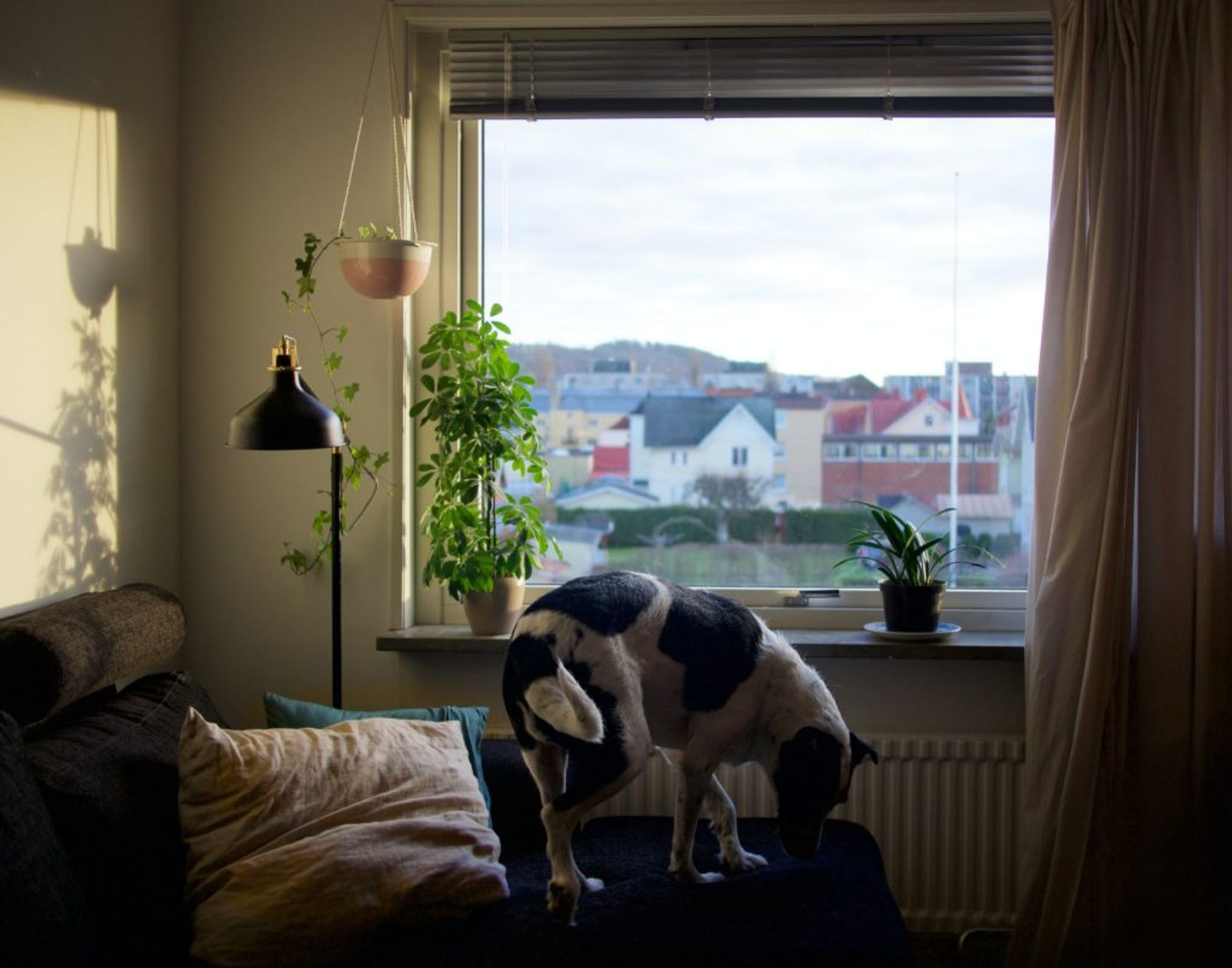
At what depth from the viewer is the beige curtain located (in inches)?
99.4

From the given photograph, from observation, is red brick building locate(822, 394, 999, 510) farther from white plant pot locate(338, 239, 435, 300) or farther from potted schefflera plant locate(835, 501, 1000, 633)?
white plant pot locate(338, 239, 435, 300)

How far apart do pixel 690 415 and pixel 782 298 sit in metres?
0.36

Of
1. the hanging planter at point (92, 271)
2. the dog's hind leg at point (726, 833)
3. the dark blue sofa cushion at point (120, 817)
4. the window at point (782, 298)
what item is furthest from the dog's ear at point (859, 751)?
the hanging planter at point (92, 271)

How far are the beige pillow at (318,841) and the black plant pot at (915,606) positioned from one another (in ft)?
3.53

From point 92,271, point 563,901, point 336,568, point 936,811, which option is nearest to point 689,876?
point 563,901

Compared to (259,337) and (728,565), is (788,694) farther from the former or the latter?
(259,337)

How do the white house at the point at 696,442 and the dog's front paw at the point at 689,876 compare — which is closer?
the dog's front paw at the point at 689,876

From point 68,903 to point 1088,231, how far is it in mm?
2278

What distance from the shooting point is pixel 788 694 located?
2.17 metres

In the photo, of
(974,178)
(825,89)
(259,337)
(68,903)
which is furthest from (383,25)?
(68,903)

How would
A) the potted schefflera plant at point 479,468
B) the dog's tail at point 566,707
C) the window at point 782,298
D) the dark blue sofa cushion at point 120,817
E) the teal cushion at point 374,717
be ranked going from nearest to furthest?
the dark blue sofa cushion at point 120,817
the dog's tail at point 566,707
the teal cushion at point 374,717
the potted schefflera plant at point 479,468
the window at point 782,298

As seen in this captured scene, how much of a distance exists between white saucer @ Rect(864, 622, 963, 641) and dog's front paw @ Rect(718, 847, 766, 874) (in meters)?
0.67

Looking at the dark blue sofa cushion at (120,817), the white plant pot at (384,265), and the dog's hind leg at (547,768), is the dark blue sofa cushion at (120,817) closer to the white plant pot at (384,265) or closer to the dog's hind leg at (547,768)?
the dog's hind leg at (547,768)

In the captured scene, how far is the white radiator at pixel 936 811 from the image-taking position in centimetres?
275
